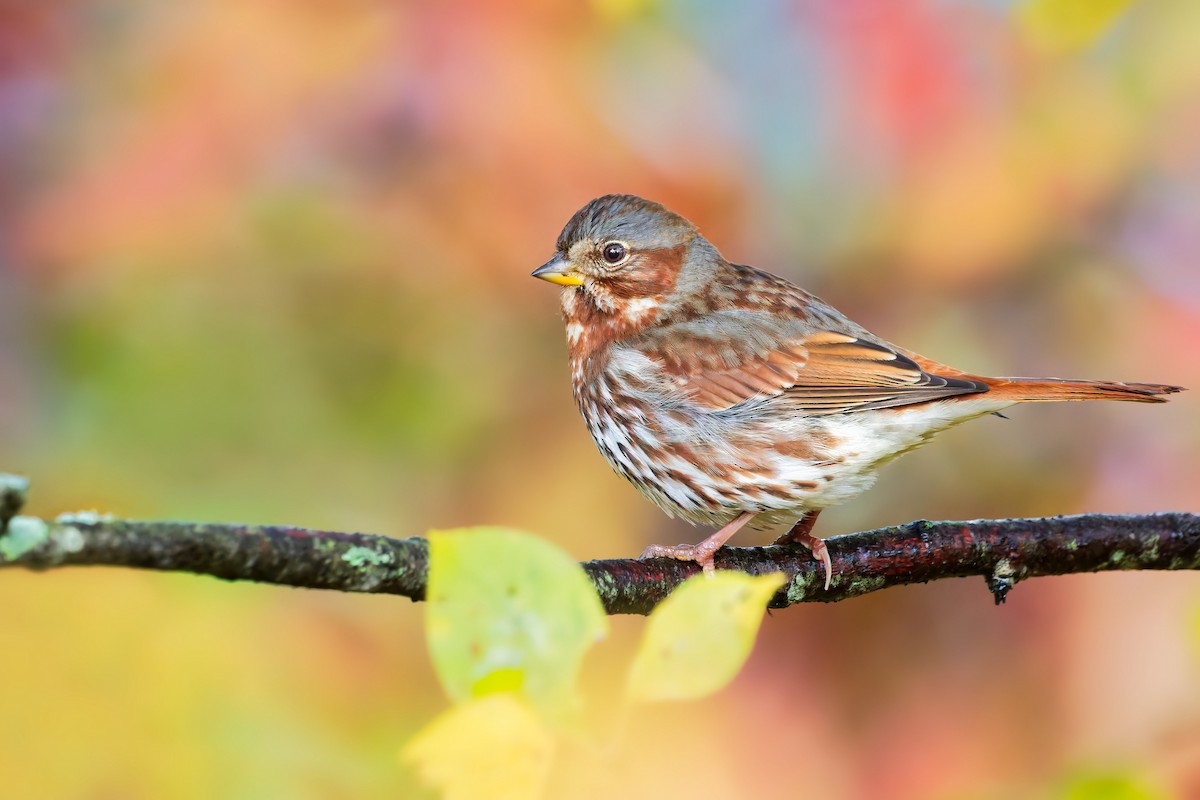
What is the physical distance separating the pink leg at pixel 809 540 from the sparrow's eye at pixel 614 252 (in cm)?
115

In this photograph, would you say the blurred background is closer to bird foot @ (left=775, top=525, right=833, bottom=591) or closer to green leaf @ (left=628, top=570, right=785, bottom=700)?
bird foot @ (left=775, top=525, right=833, bottom=591)

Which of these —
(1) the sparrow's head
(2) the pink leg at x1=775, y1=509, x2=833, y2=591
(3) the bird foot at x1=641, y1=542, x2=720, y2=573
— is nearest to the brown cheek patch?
(1) the sparrow's head

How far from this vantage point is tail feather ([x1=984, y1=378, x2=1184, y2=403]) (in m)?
3.31

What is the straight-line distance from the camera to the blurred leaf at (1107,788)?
6.41 ft

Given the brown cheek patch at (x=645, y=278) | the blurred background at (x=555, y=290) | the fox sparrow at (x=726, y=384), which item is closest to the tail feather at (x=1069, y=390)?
the fox sparrow at (x=726, y=384)

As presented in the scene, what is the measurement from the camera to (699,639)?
3.18 feet

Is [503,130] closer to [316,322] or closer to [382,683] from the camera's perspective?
[316,322]

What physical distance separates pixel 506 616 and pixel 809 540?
2.65 m

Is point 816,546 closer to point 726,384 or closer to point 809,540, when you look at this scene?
point 809,540

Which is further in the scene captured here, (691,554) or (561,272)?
(561,272)

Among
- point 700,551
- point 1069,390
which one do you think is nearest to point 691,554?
point 700,551

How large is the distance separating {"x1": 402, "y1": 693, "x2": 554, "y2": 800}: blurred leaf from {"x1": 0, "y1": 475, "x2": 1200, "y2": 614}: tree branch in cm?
64

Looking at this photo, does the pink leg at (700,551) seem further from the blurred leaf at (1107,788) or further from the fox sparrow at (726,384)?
the blurred leaf at (1107,788)

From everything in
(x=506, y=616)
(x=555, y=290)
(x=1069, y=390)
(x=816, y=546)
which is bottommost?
(x=506, y=616)
